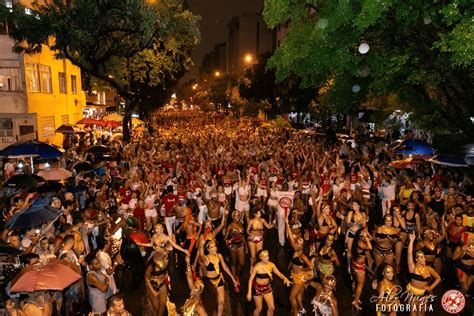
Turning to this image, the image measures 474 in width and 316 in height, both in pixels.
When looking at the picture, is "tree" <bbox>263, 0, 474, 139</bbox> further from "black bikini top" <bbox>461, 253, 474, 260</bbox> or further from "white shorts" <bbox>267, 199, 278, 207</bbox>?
"white shorts" <bbox>267, 199, 278, 207</bbox>

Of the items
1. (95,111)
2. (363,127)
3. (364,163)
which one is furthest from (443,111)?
(95,111)

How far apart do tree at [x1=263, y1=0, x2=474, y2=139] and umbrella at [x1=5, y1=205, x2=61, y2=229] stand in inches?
306

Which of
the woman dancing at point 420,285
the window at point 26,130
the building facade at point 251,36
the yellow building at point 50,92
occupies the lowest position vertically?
the woman dancing at point 420,285

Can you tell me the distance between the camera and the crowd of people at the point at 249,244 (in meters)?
6.50

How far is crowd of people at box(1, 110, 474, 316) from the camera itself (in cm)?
650

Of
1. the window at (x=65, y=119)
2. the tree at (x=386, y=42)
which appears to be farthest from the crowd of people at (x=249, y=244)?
the window at (x=65, y=119)

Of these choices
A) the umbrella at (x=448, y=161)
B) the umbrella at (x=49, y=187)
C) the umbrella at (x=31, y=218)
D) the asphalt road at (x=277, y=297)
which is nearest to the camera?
the umbrella at (x=31, y=218)

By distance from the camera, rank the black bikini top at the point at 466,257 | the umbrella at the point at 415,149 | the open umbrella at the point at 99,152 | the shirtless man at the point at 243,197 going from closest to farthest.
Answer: the black bikini top at the point at 466,257, the shirtless man at the point at 243,197, the open umbrella at the point at 99,152, the umbrella at the point at 415,149

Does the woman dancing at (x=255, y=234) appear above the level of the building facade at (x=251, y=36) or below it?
below

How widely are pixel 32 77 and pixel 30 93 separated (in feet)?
3.88

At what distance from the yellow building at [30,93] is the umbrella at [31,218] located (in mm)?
15502

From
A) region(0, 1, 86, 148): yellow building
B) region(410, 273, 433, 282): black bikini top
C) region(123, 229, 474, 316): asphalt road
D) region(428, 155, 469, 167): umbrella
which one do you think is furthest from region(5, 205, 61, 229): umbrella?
region(0, 1, 86, 148): yellow building

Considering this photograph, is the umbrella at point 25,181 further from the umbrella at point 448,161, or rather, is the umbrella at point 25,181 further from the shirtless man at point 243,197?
the umbrella at point 448,161

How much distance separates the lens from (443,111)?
1534 cm
